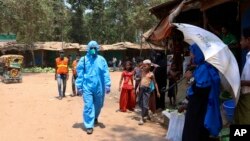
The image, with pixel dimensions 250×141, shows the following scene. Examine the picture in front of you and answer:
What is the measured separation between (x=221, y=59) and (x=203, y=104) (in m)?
0.65

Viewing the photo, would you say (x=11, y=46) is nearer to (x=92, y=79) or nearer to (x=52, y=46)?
(x=52, y=46)

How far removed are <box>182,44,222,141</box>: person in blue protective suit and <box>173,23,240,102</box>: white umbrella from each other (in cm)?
15

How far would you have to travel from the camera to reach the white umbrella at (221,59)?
4.71 m

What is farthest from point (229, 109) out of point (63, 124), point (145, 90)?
point (63, 124)

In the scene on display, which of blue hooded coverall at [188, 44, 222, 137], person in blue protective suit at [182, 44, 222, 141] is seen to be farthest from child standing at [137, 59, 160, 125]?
blue hooded coverall at [188, 44, 222, 137]

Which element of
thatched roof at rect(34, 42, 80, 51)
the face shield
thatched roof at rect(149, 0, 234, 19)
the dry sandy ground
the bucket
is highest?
thatched roof at rect(149, 0, 234, 19)

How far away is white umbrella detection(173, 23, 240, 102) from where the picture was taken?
471cm

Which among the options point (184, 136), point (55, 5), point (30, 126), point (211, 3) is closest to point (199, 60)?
point (184, 136)

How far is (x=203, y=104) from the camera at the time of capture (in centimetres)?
512

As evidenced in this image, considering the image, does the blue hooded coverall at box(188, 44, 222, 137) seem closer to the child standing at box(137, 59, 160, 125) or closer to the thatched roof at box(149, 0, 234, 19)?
the thatched roof at box(149, 0, 234, 19)

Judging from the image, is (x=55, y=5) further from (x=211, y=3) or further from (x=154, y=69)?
(x=211, y=3)

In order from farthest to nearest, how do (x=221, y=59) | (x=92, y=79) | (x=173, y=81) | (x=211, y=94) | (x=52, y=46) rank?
(x=52, y=46) → (x=173, y=81) → (x=92, y=79) → (x=211, y=94) → (x=221, y=59)

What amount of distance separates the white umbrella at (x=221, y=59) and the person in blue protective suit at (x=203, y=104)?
0.15 metres

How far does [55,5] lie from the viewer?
48.0m
